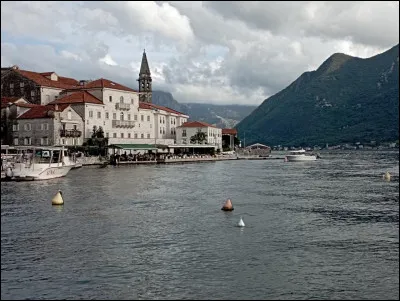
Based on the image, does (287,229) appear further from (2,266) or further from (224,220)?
(2,266)

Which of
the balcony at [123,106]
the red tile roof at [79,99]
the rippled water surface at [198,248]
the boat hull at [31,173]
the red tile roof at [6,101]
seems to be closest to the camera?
the rippled water surface at [198,248]

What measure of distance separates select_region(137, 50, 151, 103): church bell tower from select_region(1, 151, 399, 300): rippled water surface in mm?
114829

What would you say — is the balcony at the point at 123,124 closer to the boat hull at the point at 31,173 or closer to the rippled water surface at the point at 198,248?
the boat hull at the point at 31,173

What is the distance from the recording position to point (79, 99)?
107 m

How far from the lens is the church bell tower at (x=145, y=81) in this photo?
504 feet

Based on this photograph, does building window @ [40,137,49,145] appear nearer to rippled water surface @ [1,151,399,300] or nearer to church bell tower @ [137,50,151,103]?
church bell tower @ [137,50,151,103]

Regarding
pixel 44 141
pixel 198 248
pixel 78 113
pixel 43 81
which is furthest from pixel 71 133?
pixel 198 248

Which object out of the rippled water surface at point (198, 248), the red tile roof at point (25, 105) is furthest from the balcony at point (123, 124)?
the rippled water surface at point (198, 248)

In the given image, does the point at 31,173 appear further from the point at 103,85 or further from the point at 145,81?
the point at 145,81

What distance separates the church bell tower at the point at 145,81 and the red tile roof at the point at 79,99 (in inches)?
1663

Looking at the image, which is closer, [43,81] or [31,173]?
[31,173]

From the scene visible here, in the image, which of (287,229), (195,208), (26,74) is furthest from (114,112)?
(287,229)

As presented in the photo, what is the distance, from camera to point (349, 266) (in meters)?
19.7

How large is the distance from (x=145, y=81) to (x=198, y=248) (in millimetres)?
136285
